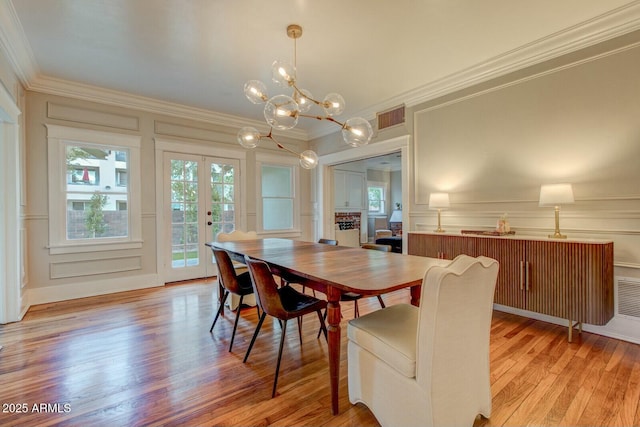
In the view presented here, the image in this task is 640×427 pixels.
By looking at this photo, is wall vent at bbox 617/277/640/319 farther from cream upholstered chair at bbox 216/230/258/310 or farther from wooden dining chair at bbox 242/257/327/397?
cream upholstered chair at bbox 216/230/258/310

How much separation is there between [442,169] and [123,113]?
443 cm

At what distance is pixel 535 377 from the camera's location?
6.31 ft

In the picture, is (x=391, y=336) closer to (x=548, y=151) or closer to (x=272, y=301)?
(x=272, y=301)

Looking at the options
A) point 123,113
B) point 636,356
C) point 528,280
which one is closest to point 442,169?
point 528,280

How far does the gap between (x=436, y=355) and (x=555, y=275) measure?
1998mm

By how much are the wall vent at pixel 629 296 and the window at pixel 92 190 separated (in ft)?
18.0

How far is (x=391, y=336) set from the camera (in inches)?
57.0

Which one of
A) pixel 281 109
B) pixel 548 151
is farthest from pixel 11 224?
pixel 548 151

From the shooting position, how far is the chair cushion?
1.33m

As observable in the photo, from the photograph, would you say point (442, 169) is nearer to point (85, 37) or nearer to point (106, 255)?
point (85, 37)

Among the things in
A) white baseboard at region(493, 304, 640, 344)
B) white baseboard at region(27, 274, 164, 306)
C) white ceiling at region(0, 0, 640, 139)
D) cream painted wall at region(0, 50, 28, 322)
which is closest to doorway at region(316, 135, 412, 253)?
white ceiling at region(0, 0, 640, 139)

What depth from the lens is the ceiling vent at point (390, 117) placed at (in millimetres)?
4203

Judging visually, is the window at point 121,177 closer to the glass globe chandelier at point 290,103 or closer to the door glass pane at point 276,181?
the door glass pane at point 276,181

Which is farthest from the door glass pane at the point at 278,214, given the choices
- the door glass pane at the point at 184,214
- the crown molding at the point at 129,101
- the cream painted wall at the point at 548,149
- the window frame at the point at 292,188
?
the cream painted wall at the point at 548,149
